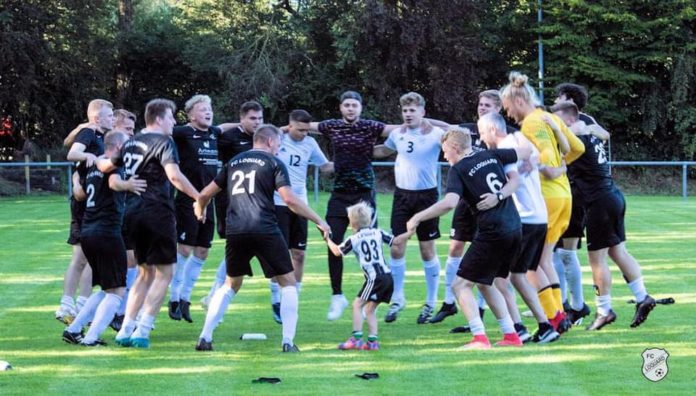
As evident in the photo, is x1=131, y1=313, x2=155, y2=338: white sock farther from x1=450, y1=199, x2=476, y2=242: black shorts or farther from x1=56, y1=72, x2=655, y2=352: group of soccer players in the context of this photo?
x1=450, y1=199, x2=476, y2=242: black shorts

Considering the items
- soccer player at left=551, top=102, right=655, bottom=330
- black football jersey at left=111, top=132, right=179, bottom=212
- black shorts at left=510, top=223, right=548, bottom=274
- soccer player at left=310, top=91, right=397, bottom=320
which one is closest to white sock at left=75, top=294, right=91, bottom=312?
black football jersey at left=111, top=132, right=179, bottom=212

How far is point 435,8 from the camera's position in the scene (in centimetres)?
4044

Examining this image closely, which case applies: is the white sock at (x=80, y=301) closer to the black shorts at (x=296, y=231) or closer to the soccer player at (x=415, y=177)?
the black shorts at (x=296, y=231)

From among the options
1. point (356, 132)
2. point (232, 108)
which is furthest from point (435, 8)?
point (356, 132)

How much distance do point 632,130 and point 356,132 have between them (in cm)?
3338

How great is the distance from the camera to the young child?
354 inches

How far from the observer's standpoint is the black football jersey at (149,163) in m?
9.10

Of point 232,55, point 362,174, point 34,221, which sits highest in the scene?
point 232,55

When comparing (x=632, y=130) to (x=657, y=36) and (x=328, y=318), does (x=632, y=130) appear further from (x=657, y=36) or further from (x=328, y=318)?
(x=328, y=318)

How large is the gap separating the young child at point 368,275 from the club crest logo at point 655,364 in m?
2.14

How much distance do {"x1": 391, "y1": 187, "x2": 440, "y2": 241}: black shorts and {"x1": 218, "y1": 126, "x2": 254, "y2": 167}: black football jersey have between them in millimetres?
1664

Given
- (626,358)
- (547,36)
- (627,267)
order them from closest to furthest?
(626,358) → (627,267) → (547,36)

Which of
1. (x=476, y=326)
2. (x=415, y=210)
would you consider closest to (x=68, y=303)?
(x=415, y=210)

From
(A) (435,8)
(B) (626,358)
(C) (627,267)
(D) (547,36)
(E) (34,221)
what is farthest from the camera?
(D) (547,36)
